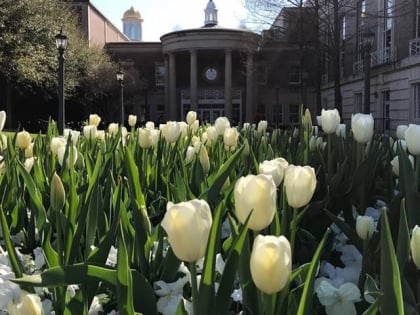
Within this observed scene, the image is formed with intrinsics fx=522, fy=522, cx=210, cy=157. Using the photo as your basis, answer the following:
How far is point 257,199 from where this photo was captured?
943mm

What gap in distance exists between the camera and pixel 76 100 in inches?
1254

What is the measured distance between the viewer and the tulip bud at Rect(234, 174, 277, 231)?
94 cm

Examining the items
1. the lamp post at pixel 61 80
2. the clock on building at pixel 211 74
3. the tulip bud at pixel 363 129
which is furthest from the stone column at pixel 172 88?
the tulip bud at pixel 363 129

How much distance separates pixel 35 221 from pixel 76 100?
102ft

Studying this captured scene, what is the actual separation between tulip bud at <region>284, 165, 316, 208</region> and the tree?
783 inches

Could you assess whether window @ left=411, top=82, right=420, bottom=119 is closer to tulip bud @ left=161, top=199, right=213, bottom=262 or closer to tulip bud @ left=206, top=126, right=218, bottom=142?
tulip bud @ left=206, top=126, right=218, bottom=142

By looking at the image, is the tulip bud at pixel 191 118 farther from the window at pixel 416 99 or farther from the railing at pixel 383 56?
the railing at pixel 383 56

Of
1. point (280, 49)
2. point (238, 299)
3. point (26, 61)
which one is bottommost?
point (238, 299)

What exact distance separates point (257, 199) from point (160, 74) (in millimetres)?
41427

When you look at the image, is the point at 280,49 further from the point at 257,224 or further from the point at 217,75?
the point at 257,224

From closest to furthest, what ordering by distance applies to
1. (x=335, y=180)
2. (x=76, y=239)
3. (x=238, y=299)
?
(x=238, y=299) < (x=76, y=239) < (x=335, y=180)

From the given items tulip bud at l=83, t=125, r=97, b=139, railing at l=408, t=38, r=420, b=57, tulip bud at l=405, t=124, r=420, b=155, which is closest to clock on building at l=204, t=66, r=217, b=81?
railing at l=408, t=38, r=420, b=57

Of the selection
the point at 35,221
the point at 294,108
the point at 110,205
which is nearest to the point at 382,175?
the point at 110,205

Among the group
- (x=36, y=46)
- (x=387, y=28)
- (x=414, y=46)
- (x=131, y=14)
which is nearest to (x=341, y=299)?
(x=414, y=46)
